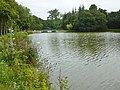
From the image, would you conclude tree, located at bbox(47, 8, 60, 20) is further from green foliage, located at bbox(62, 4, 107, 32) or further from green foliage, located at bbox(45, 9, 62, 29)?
green foliage, located at bbox(62, 4, 107, 32)

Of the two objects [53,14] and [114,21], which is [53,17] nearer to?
[53,14]

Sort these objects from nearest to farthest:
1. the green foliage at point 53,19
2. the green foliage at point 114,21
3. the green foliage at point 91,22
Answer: the green foliage at point 91,22
the green foliage at point 114,21
the green foliage at point 53,19

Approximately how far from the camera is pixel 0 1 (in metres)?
40.7

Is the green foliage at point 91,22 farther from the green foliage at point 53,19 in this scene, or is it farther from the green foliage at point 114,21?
the green foliage at point 53,19

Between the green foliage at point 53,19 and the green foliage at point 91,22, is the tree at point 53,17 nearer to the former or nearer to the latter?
the green foliage at point 53,19

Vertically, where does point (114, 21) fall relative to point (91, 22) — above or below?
above

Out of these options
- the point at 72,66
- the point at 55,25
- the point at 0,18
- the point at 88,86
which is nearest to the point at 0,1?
the point at 0,18

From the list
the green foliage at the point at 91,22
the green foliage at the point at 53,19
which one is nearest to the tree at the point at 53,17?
the green foliage at the point at 53,19

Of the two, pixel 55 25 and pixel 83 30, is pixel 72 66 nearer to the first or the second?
pixel 83 30

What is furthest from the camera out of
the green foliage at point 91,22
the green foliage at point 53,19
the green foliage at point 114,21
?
the green foliage at point 53,19

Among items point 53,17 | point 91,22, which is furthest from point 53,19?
point 91,22

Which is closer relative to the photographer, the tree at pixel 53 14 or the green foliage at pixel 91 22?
the green foliage at pixel 91 22

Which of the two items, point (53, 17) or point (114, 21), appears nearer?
point (114, 21)

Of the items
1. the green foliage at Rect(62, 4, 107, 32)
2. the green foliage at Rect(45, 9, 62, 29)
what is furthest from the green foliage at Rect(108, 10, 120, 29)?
the green foliage at Rect(45, 9, 62, 29)
